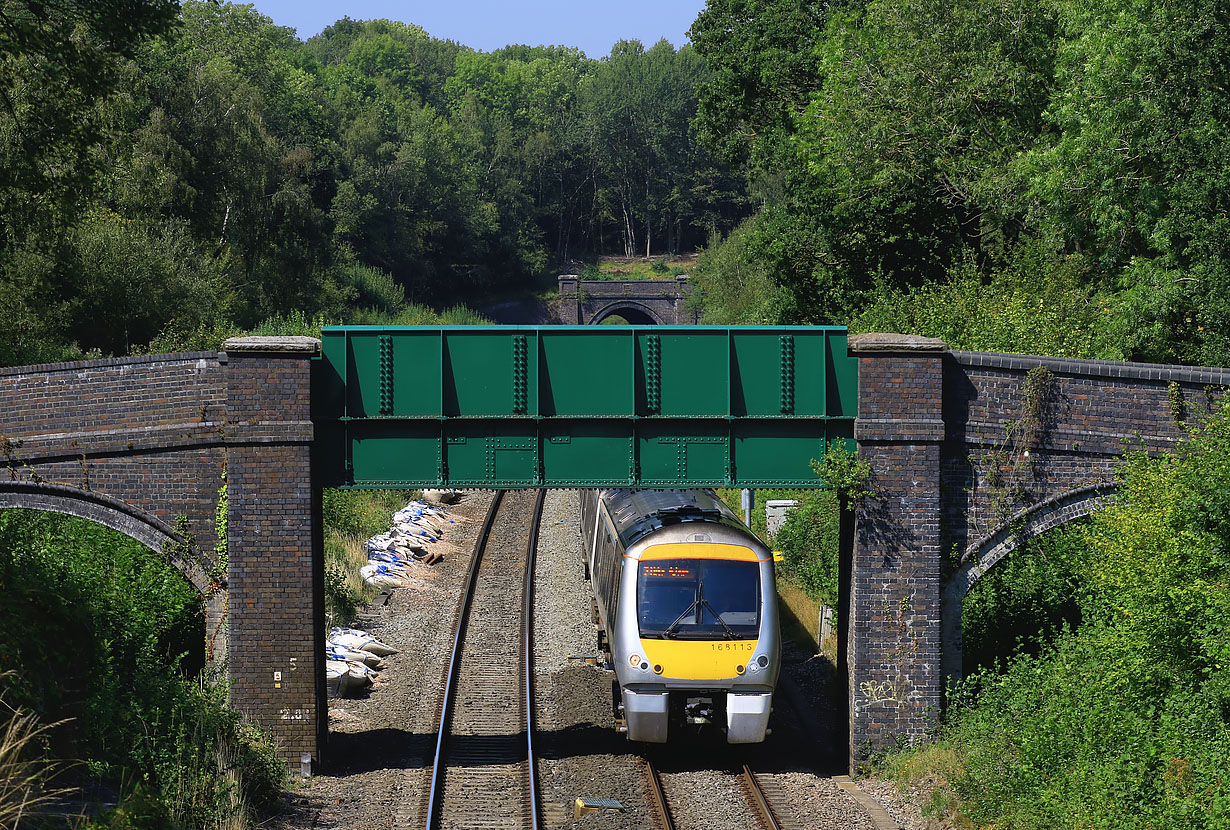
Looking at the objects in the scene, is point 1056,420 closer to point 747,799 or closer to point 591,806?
point 747,799

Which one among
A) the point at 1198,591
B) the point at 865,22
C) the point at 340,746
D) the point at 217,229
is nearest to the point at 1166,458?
the point at 1198,591

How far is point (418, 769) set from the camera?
44.1ft

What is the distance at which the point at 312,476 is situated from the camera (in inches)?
527

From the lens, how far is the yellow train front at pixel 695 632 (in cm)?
1313

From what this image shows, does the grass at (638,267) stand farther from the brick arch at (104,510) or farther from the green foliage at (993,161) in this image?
the brick arch at (104,510)

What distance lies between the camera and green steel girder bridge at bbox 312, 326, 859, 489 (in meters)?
13.7

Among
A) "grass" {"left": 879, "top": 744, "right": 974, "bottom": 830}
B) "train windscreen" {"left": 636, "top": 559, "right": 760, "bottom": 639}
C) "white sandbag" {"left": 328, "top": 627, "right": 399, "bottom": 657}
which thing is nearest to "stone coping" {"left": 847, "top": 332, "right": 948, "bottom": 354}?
"train windscreen" {"left": 636, "top": 559, "right": 760, "bottom": 639}

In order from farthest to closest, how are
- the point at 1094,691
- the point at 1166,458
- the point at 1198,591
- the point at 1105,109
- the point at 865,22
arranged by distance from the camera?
the point at 865,22 < the point at 1105,109 < the point at 1166,458 < the point at 1094,691 < the point at 1198,591

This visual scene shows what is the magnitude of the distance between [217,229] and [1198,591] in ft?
135

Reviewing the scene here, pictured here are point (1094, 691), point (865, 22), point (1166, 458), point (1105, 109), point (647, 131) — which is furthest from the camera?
point (647, 131)

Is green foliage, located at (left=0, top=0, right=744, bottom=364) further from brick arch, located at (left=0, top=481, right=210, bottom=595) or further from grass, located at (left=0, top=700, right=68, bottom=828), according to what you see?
grass, located at (left=0, top=700, right=68, bottom=828)

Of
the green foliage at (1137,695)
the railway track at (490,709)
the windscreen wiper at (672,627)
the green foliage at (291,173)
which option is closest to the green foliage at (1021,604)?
the green foliage at (1137,695)

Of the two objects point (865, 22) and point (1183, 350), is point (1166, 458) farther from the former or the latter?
point (865, 22)

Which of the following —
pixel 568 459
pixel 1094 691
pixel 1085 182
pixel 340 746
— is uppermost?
pixel 1085 182
